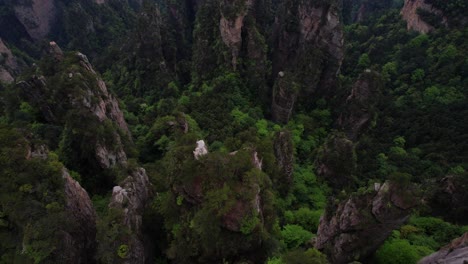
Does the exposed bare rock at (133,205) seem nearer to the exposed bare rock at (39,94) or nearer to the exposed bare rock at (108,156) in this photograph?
the exposed bare rock at (108,156)

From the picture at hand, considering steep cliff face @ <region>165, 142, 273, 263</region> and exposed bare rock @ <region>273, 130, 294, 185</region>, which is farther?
exposed bare rock @ <region>273, 130, 294, 185</region>

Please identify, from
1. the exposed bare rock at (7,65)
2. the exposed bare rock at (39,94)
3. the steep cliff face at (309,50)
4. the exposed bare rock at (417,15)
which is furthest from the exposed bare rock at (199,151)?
the exposed bare rock at (7,65)

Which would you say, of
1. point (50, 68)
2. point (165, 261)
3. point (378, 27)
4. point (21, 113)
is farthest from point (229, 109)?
point (378, 27)

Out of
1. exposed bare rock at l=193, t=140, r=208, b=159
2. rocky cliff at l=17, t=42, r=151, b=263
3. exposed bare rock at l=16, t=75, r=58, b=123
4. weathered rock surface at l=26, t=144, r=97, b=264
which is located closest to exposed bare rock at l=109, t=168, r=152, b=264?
rocky cliff at l=17, t=42, r=151, b=263

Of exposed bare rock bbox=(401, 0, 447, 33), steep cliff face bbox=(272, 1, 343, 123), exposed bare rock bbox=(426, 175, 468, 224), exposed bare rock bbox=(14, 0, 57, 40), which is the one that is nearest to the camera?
exposed bare rock bbox=(426, 175, 468, 224)

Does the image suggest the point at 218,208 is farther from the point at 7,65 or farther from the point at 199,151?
the point at 7,65

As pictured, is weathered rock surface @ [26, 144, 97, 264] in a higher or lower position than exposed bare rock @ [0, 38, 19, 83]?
higher

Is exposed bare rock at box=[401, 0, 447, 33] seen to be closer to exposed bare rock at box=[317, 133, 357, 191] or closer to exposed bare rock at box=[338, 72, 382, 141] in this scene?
exposed bare rock at box=[338, 72, 382, 141]
